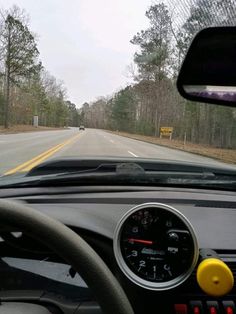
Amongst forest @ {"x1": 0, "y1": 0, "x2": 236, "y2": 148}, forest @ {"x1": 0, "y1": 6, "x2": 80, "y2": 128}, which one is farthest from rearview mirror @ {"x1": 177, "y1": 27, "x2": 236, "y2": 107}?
forest @ {"x1": 0, "y1": 6, "x2": 80, "y2": 128}

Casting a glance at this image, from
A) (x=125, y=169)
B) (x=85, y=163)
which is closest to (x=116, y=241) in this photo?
(x=125, y=169)

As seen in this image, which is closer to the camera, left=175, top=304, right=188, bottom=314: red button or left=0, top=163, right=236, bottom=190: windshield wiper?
left=175, top=304, right=188, bottom=314: red button

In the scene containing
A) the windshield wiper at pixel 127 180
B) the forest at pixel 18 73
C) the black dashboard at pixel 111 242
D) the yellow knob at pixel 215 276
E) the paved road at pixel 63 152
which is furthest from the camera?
the forest at pixel 18 73

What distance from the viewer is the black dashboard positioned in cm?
172

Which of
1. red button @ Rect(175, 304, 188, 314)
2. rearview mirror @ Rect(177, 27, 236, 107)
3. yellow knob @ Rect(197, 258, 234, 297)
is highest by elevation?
rearview mirror @ Rect(177, 27, 236, 107)

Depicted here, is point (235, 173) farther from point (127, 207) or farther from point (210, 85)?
point (210, 85)

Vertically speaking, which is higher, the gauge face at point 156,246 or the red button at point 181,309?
the gauge face at point 156,246

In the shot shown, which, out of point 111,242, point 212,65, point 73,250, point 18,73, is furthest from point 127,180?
point 18,73

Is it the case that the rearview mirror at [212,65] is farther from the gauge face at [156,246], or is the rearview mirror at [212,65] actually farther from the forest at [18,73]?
the forest at [18,73]

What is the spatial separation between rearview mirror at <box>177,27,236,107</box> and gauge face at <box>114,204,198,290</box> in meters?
0.50

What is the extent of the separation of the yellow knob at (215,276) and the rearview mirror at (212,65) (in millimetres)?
586

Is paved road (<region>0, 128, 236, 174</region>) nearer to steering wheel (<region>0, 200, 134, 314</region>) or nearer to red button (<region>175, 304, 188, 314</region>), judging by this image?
red button (<region>175, 304, 188, 314</region>)

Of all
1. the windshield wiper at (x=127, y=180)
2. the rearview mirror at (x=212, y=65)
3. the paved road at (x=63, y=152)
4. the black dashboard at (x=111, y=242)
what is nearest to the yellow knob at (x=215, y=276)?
the black dashboard at (x=111, y=242)

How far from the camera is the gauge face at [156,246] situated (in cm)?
173
